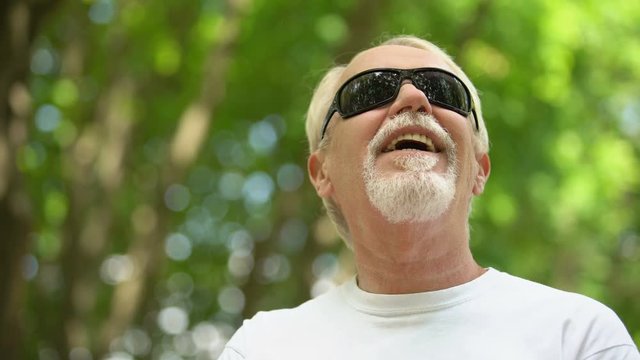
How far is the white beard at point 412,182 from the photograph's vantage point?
2.65 metres

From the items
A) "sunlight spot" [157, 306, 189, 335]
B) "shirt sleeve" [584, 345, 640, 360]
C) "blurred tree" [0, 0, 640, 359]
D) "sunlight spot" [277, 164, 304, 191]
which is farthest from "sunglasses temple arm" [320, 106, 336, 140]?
"sunlight spot" [157, 306, 189, 335]

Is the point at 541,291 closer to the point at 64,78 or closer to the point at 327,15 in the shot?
the point at 327,15

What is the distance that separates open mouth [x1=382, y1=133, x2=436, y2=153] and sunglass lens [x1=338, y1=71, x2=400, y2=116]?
0.52 ft

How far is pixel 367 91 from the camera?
9.46ft

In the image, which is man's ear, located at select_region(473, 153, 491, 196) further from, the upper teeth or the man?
the upper teeth

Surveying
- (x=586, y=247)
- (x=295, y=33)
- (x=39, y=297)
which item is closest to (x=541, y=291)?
(x=295, y=33)

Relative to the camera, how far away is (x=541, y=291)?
2.51 m

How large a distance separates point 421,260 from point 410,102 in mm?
449

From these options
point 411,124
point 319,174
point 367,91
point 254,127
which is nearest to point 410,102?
point 411,124

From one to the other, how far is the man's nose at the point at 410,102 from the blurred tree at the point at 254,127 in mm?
4362

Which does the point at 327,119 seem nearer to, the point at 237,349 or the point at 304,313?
the point at 304,313

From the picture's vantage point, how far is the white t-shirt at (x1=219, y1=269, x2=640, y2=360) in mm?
2311

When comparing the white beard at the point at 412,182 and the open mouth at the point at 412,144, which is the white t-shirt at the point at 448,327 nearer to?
the white beard at the point at 412,182

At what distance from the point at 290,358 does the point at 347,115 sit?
2.54 ft
